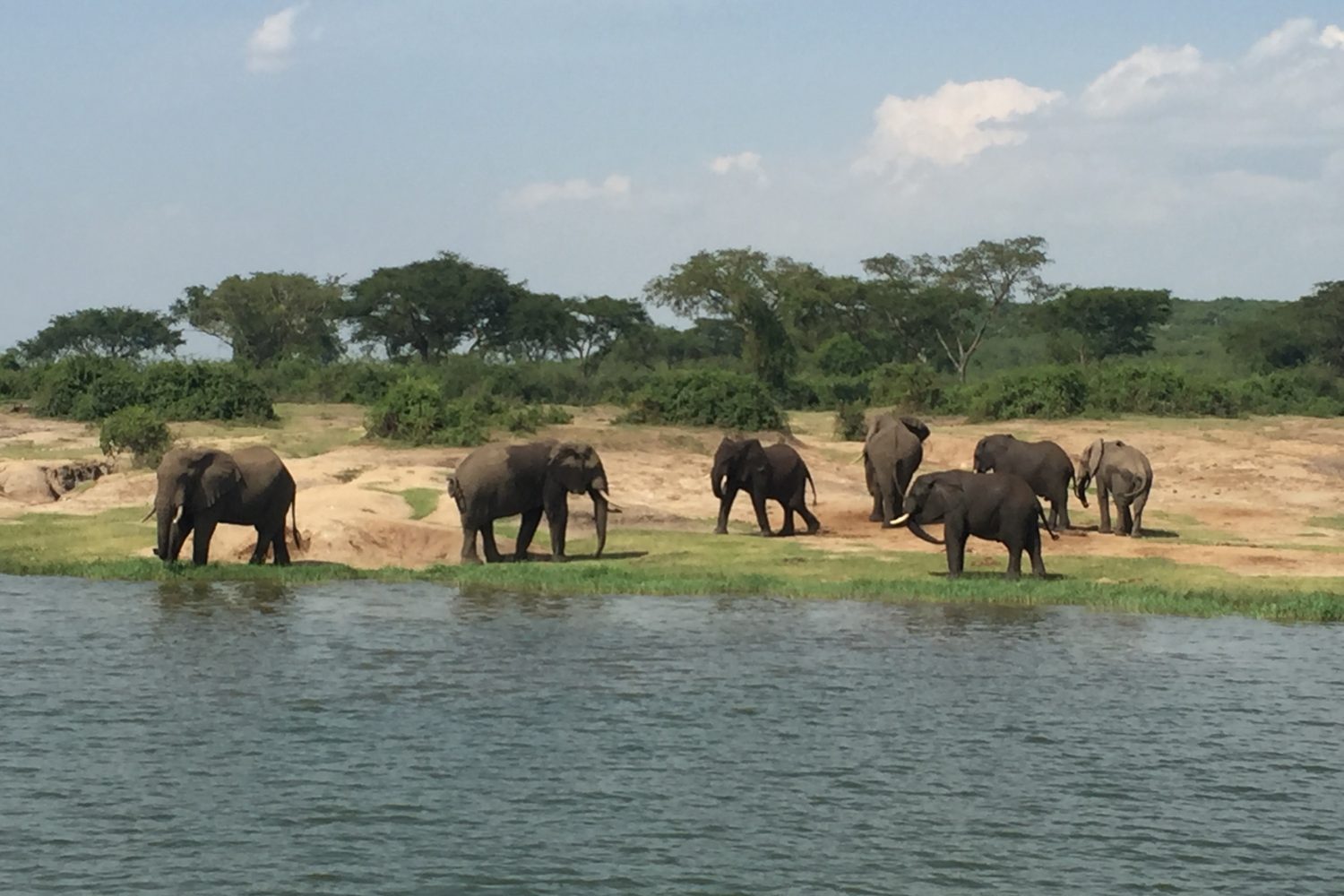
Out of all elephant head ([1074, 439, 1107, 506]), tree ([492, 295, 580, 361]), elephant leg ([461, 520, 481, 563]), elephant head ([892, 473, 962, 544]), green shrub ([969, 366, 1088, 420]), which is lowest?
elephant leg ([461, 520, 481, 563])

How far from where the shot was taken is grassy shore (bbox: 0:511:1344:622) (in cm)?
2331

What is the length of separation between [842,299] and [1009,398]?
101 ft

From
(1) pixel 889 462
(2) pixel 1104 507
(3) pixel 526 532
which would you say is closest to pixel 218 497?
(3) pixel 526 532

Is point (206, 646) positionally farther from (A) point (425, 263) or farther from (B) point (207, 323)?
(B) point (207, 323)

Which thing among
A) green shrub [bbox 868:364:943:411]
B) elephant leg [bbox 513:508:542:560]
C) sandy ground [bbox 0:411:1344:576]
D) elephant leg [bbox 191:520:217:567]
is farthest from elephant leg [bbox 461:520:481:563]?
green shrub [bbox 868:364:943:411]

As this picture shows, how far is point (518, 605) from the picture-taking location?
23.1 metres

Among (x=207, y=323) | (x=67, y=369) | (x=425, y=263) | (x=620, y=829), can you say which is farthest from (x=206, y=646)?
(x=207, y=323)

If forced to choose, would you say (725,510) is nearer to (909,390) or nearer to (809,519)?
(809,519)

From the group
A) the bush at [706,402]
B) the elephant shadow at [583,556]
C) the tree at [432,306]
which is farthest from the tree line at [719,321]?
the elephant shadow at [583,556]

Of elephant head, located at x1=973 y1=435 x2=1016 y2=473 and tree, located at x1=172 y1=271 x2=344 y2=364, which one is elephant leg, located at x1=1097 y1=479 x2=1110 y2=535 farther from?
tree, located at x1=172 y1=271 x2=344 y2=364

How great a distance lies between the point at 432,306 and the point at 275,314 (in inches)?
358

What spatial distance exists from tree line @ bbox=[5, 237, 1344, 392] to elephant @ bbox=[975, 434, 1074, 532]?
113 feet

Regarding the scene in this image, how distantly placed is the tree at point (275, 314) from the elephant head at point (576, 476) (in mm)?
52729

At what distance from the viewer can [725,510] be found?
99.8 feet
